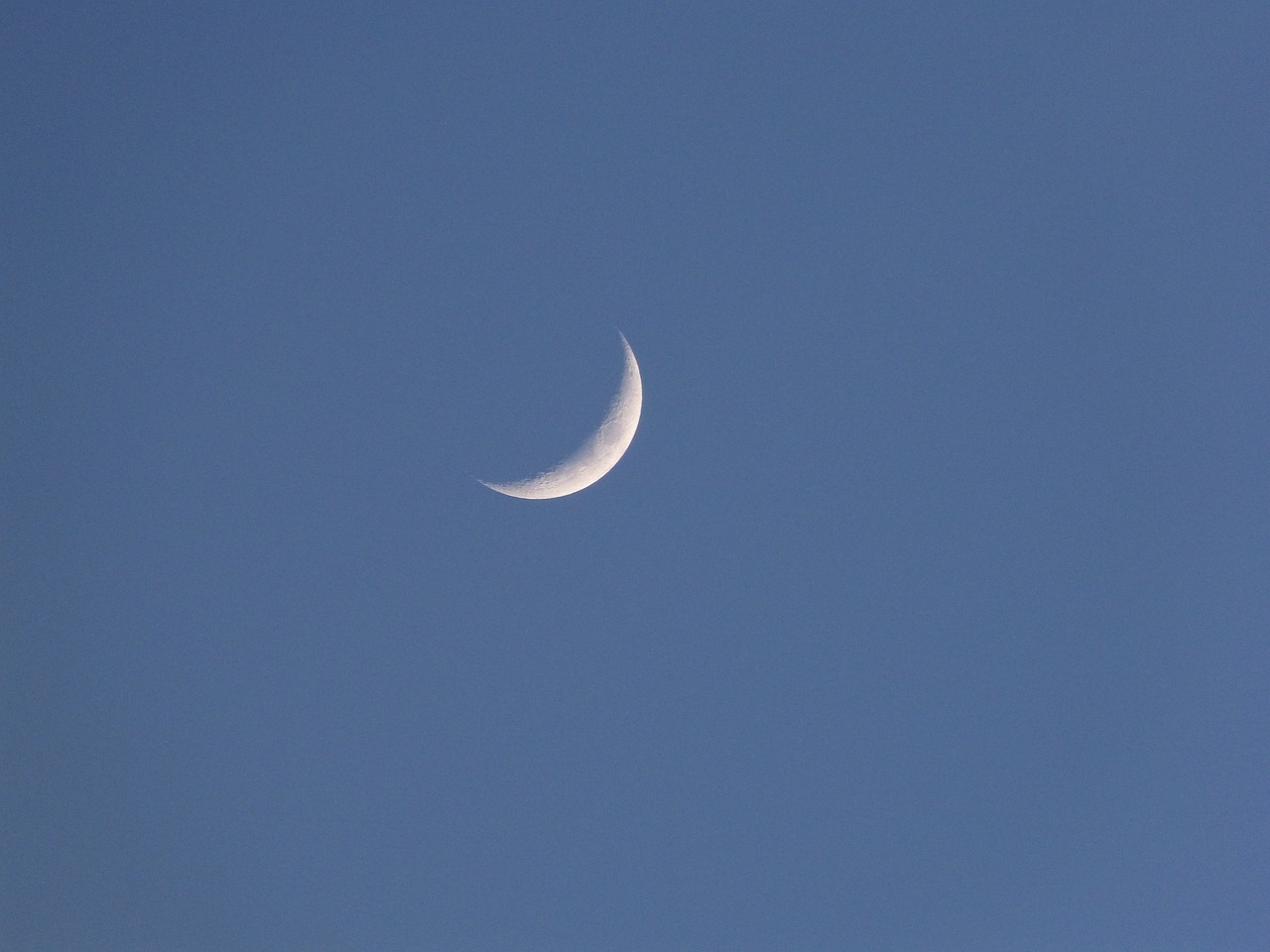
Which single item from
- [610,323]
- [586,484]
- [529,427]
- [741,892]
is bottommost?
[741,892]

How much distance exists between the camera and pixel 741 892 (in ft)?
10.8

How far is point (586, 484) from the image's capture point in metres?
3.09

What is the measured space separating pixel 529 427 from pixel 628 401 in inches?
22.0

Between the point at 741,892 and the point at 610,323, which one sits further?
the point at 741,892

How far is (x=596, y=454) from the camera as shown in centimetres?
301

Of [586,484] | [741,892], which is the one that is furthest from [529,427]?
[741,892]

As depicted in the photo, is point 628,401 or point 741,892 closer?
point 628,401

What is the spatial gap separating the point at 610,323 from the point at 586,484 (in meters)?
0.91

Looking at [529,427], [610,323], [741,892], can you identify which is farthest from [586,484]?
[741,892]

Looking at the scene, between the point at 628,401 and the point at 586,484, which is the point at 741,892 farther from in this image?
the point at 628,401

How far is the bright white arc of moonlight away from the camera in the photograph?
3000 millimetres

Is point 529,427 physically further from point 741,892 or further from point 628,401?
point 741,892

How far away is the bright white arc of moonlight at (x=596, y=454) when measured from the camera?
3.00 metres

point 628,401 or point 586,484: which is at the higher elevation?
point 628,401
